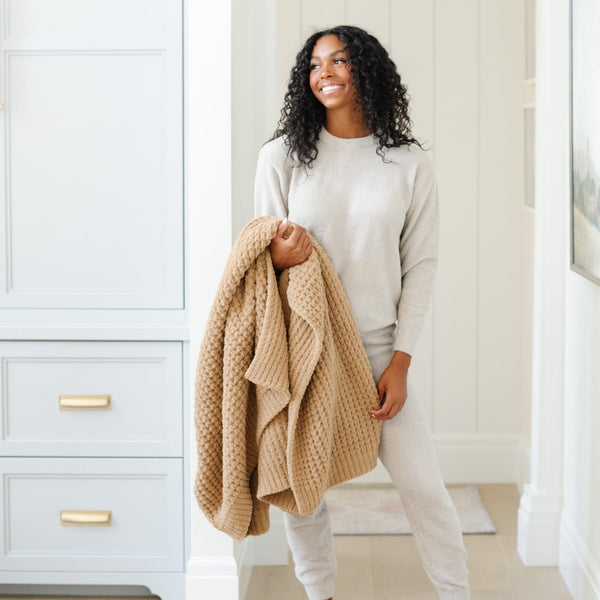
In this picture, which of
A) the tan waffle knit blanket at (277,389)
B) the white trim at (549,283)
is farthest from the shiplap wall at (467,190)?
the tan waffle knit blanket at (277,389)

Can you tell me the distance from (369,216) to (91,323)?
89cm

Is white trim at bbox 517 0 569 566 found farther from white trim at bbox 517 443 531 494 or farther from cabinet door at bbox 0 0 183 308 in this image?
cabinet door at bbox 0 0 183 308

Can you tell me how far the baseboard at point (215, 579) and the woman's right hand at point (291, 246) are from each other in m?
0.87

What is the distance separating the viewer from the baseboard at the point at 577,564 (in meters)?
2.45

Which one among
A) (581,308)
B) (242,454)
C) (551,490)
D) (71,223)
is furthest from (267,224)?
(551,490)

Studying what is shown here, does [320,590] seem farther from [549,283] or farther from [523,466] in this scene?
[523,466]

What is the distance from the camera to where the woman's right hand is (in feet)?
6.62

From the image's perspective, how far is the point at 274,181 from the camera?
7.11ft

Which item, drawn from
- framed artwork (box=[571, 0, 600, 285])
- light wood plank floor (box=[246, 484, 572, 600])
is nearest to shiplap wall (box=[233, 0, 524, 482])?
light wood plank floor (box=[246, 484, 572, 600])

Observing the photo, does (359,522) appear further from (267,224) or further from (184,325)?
(267,224)

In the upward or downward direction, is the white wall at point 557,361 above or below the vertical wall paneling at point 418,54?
below

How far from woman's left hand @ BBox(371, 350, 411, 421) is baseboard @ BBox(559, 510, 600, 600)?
762 mm

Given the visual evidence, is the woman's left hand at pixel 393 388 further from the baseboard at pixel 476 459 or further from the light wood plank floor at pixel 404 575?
the baseboard at pixel 476 459

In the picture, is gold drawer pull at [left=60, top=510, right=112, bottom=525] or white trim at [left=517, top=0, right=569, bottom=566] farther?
white trim at [left=517, top=0, right=569, bottom=566]
